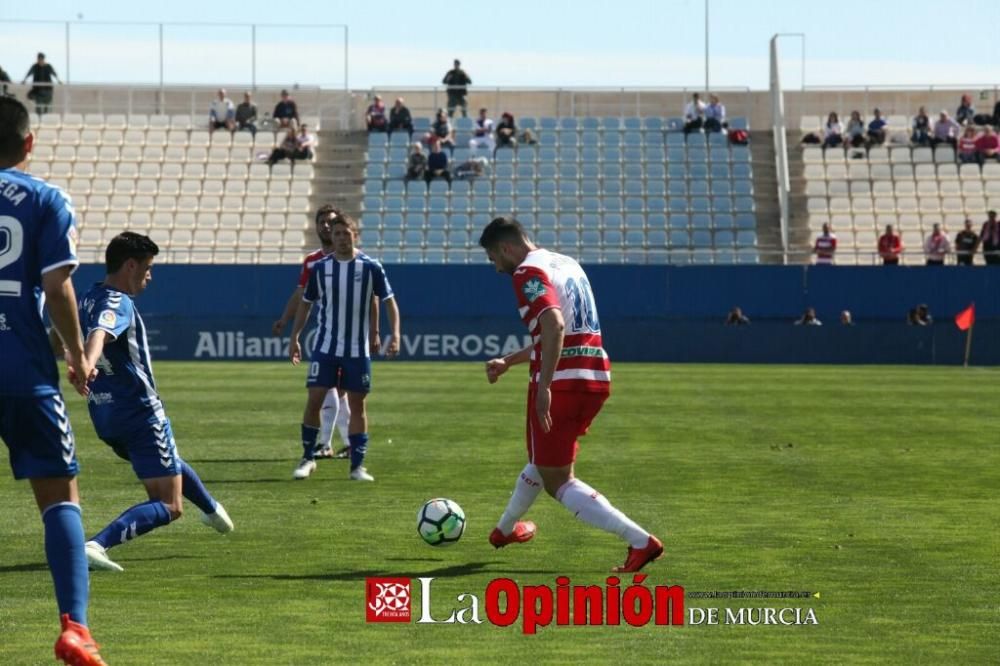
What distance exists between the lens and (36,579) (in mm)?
9180

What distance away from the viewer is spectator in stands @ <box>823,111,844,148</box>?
4791 cm

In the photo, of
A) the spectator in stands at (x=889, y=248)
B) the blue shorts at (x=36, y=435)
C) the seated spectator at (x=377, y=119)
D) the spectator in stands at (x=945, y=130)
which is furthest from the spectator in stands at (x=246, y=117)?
the blue shorts at (x=36, y=435)

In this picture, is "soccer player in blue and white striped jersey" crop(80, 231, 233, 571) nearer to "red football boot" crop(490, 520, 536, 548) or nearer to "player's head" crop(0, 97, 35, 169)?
"red football boot" crop(490, 520, 536, 548)

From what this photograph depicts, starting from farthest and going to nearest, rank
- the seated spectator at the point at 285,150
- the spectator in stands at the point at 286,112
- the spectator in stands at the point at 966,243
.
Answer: the spectator in stands at the point at 286,112, the seated spectator at the point at 285,150, the spectator in stands at the point at 966,243

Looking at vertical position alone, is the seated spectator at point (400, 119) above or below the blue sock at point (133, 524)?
above

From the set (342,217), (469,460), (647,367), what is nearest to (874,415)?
(469,460)

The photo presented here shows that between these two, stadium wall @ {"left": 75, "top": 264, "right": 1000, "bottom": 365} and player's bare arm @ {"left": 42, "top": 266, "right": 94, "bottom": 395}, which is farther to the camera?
stadium wall @ {"left": 75, "top": 264, "right": 1000, "bottom": 365}

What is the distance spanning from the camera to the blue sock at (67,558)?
22.8 ft

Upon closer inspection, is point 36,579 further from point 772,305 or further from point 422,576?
point 772,305

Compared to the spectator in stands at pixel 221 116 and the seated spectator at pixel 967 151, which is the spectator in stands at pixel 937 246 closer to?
the seated spectator at pixel 967 151

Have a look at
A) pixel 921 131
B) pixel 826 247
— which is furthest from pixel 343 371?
pixel 921 131

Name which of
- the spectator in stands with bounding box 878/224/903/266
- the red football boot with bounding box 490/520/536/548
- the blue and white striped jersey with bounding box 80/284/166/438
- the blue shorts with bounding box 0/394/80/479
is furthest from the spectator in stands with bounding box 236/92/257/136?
the blue shorts with bounding box 0/394/80/479

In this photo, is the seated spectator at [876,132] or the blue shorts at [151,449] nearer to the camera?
the blue shorts at [151,449]

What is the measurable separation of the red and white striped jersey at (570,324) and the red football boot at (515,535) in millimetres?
1107
